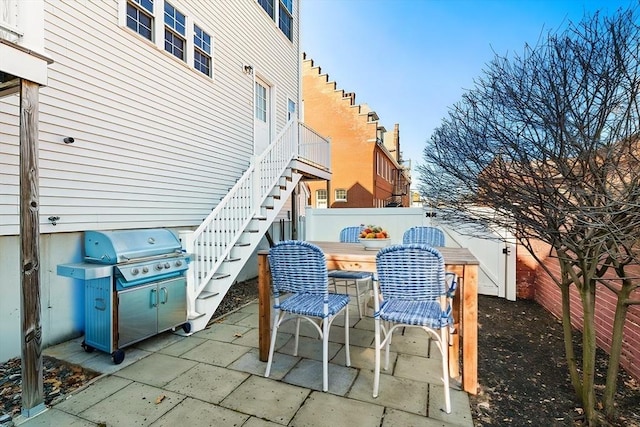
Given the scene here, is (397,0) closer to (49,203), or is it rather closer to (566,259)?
(566,259)

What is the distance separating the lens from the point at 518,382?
2.57 metres

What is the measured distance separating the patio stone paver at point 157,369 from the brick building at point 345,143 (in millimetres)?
13485

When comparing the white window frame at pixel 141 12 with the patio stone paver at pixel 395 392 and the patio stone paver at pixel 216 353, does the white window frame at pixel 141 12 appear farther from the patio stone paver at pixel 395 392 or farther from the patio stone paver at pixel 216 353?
the patio stone paver at pixel 395 392

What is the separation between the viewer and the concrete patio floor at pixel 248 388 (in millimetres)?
2094

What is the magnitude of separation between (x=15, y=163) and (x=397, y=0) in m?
7.05

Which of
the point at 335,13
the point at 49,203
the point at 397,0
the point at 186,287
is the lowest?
the point at 186,287

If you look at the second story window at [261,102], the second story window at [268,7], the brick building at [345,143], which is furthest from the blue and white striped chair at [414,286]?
the brick building at [345,143]

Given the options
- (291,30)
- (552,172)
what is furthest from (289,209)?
(552,172)

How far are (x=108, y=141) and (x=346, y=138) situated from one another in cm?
1421

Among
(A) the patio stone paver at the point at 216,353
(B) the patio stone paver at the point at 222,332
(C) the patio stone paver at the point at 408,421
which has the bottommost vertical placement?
(B) the patio stone paver at the point at 222,332

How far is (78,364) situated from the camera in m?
2.88

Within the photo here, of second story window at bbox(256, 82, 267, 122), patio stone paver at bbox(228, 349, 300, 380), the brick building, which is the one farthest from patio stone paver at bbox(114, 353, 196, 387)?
the brick building

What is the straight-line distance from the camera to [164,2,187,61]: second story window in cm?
489

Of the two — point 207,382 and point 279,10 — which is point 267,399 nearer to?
point 207,382
